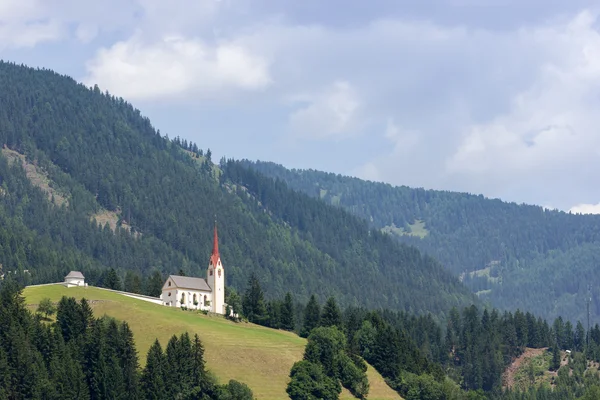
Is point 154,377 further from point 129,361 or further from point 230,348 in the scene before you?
point 230,348

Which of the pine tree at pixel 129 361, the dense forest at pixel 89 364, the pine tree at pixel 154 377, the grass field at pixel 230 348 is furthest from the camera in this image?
the grass field at pixel 230 348

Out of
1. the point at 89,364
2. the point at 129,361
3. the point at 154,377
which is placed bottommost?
the point at 154,377

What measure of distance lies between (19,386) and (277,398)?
37896mm

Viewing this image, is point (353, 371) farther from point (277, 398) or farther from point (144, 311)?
point (144, 311)

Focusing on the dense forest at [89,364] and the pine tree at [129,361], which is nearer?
the dense forest at [89,364]

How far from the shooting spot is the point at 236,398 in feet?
551

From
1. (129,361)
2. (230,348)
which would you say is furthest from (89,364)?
(230,348)

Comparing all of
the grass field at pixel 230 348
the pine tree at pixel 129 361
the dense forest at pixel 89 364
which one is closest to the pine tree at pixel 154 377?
the dense forest at pixel 89 364

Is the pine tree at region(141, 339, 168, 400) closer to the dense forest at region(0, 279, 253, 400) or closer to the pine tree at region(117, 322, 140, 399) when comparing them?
A: the dense forest at region(0, 279, 253, 400)

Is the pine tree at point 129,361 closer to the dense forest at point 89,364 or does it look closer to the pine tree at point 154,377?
the dense forest at point 89,364

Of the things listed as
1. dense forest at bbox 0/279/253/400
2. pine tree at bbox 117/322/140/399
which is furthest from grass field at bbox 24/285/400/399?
dense forest at bbox 0/279/253/400

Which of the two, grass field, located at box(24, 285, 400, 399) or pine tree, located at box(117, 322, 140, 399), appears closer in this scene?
pine tree, located at box(117, 322, 140, 399)

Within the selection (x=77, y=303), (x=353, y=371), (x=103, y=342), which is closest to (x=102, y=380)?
(x=103, y=342)

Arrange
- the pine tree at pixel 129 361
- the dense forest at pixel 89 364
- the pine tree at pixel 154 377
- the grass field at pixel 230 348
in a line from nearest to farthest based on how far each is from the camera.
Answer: the dense forest at pixel 89 364
the pine tree at pixel 129 361
the pine tree at pixel 154 377
the grass field at pixel 230 348
